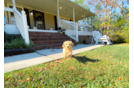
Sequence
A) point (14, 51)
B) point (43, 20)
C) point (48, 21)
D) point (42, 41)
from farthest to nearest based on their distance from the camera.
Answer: point (48, 21) → point (43, 20) → point (42, 41) → point (14, 51)

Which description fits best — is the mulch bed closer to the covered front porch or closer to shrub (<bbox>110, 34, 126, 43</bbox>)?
the covered front porch

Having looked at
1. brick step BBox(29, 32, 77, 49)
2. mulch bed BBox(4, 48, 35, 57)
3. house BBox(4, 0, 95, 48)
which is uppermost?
house BBox(4, 0, 95, 48)

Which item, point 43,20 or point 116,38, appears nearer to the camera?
point 116,38

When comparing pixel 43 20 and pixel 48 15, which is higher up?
pixel 48 15

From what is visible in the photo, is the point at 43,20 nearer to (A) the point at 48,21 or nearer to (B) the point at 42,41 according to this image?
(A) the point at 48,21

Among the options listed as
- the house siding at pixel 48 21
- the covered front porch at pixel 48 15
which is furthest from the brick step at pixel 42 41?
the house siding at pixel 48 21

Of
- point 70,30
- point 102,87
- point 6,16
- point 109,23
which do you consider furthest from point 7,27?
point 109,23

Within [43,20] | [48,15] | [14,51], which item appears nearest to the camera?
[14,51]

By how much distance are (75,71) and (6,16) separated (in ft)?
25.6

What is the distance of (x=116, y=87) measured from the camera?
117cm

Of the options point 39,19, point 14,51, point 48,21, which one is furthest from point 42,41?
point 48,21

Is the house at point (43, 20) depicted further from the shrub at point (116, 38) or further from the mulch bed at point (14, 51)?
the shrub at point (116, 38)

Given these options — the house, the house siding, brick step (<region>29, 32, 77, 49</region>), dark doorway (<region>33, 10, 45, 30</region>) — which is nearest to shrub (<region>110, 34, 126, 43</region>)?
the house

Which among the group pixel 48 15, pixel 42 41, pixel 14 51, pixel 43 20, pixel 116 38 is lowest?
pixel 14 51
